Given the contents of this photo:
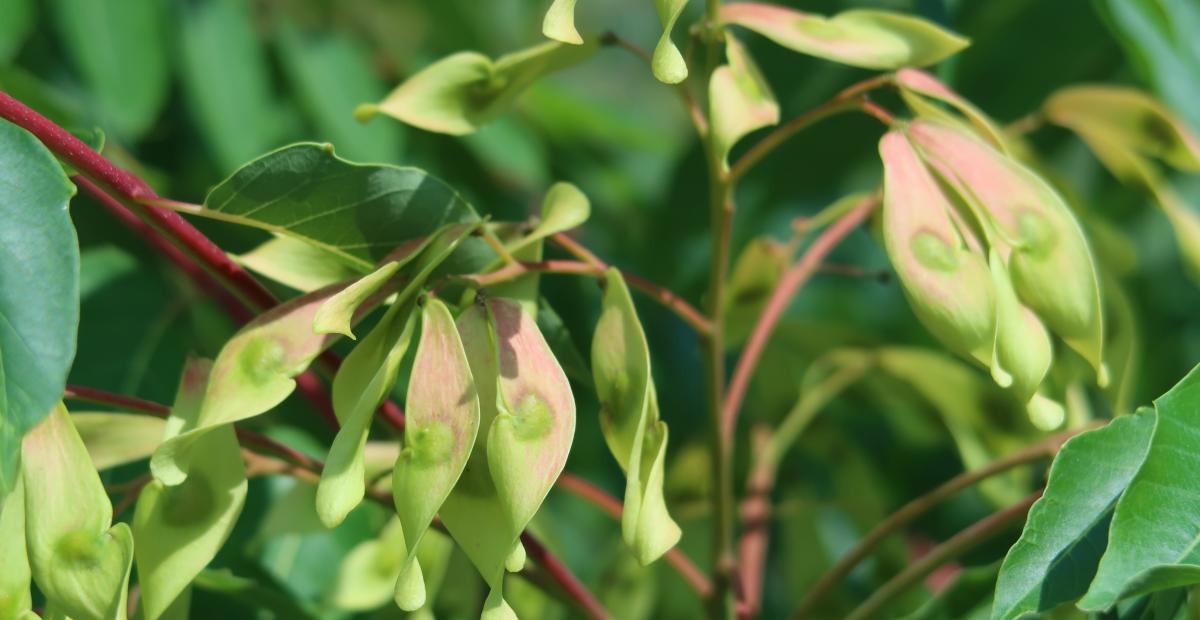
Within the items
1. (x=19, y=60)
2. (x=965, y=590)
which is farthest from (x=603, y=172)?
(x=965, y=590)

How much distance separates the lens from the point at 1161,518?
53cm

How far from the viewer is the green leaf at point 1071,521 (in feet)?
1.78

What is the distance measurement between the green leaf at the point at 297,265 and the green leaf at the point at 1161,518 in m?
0.37

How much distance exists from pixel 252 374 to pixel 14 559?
12 centimetres

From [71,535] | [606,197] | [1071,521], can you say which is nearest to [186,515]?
[71,535]

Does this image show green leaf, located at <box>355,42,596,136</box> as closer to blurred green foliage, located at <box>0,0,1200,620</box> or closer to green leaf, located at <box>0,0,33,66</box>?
blurred green foliage, located at <box>0,0,1200,620</box>

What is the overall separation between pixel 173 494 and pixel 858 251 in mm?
962

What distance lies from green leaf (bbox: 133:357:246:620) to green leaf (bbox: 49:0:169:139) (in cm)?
62

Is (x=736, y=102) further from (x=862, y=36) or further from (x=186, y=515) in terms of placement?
(x=186, y=515)

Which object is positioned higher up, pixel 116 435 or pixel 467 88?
pixel 467 88

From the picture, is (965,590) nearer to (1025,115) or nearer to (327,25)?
(1025,115)

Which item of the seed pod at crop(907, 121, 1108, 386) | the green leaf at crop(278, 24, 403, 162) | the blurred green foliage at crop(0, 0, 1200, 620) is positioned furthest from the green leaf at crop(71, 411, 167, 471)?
the green leaf at crop(278, 24, 403, 162)

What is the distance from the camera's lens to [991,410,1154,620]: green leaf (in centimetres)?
54

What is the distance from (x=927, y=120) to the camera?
0.63 meters
